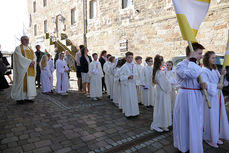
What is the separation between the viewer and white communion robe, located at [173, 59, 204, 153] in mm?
2584

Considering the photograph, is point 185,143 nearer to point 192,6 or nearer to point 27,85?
point 192,6

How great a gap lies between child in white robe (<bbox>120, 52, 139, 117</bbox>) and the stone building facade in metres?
5.93

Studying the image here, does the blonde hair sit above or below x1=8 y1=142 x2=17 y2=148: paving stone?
above

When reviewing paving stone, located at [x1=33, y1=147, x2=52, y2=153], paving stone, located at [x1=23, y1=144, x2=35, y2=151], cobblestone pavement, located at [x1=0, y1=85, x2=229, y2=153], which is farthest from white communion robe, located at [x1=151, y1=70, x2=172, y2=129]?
paving stone, located at [x1=23, y1=144, x2=35, y2=151]

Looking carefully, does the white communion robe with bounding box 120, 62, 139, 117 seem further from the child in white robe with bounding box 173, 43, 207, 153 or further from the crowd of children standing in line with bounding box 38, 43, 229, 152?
the child in white robe with bounding box 173, 43, 207, 153

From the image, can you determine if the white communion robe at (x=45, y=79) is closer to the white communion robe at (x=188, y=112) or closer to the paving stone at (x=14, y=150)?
the paving stone at (x=14, y=150)

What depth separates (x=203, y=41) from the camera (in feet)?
28.8

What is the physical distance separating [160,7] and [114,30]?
14.1 ft

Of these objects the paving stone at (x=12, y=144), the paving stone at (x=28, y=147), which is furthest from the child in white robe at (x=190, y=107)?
the paving stone at (x=12, y=144)

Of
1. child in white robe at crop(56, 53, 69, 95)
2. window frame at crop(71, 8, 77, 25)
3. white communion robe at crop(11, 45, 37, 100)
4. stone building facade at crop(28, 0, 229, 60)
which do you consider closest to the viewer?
white communion robe at crop(11, 45, 37, 100)

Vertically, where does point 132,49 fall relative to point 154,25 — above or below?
below

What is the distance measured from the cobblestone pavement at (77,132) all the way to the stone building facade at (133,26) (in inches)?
233

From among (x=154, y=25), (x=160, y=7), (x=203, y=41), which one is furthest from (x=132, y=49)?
(x=203, y=41)

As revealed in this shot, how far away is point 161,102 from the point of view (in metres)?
3.80
